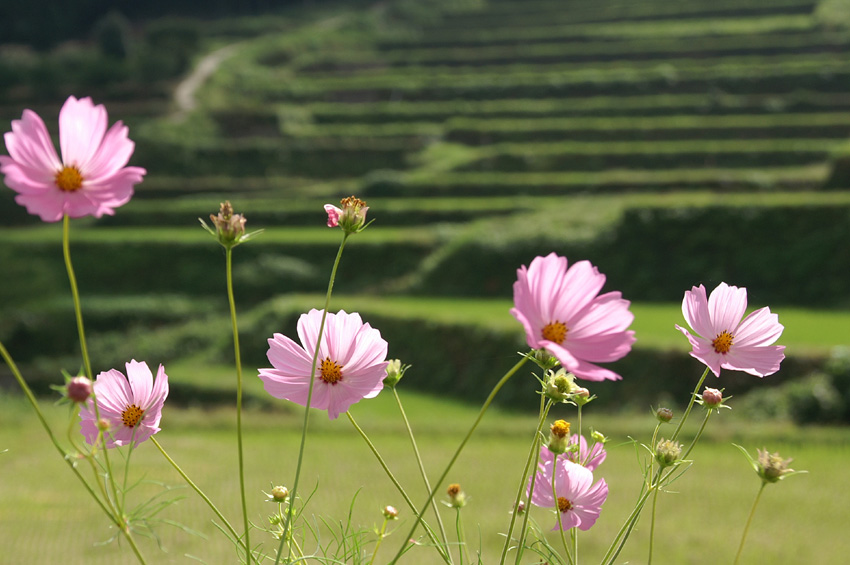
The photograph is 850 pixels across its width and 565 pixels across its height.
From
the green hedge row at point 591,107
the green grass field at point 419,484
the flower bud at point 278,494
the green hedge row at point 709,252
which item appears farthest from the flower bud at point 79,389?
the green hedge row at point 591,107

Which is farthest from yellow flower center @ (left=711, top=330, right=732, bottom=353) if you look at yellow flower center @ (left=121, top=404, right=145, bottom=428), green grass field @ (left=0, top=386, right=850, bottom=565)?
green grass field @ (left=0, top=386, right=850, bottom=565)

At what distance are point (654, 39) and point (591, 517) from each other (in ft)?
111

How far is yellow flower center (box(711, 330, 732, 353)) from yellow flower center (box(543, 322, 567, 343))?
21 cm

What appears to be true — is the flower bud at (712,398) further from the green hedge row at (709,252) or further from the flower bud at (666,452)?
the green hedge row at (709,252)

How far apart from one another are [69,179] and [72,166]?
1 cm

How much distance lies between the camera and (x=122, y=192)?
514 millimetres

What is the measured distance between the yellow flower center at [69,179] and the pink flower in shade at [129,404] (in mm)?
170

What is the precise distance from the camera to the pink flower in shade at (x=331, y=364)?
2.20ft

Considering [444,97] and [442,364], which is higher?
[444,97]

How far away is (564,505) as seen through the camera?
2.35 ft

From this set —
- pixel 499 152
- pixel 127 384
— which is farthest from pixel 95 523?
pixel 499 152

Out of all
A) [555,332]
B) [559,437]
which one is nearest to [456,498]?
[559,437]

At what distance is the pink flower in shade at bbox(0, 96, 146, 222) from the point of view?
52 cm

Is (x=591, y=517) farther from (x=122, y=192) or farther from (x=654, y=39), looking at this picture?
(x=654, y=39)
